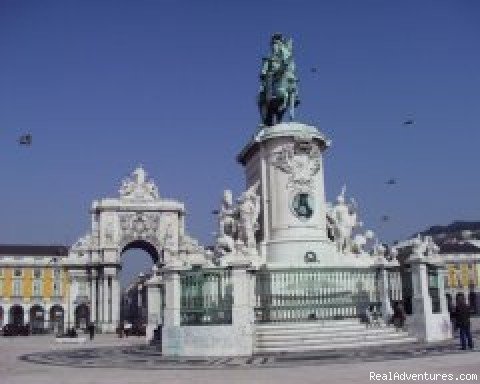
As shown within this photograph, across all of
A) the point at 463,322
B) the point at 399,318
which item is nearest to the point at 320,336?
the point at 399,318

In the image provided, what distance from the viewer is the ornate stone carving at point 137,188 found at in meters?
81.4

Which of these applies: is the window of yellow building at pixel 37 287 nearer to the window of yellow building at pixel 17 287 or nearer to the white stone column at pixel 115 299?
the window of yellow building at pixel 17 287

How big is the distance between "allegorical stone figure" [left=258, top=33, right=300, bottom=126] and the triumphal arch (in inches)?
2033

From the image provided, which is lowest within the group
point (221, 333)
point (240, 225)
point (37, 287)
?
point (221, 333)

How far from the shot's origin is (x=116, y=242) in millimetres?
78125

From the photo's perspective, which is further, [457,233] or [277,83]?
[457,233]

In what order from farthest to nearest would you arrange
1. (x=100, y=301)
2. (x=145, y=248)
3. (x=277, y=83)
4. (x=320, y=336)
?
(x=145, y=248) → (x=100, y=301) → (x=277, y=83) → (x=320, y=336)

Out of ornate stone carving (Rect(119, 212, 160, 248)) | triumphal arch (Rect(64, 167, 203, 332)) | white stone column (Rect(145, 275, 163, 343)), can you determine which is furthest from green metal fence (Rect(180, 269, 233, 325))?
ornate stone carving (Rect(119, 212, 160, 248))

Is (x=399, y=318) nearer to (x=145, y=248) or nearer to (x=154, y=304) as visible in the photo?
(x=154, y=304)

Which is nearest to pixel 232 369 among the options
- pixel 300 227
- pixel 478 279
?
pixel 300 227

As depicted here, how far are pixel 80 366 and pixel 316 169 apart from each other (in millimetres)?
10866

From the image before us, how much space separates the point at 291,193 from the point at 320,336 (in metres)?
6.03

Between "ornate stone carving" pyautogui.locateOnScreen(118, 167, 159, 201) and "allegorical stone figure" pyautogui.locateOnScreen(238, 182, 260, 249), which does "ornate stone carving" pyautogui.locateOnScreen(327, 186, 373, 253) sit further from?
"ornate stone carving" pyautogui.locateOnScreen(118, 167, 159, 201)

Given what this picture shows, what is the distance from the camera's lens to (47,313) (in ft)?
276
